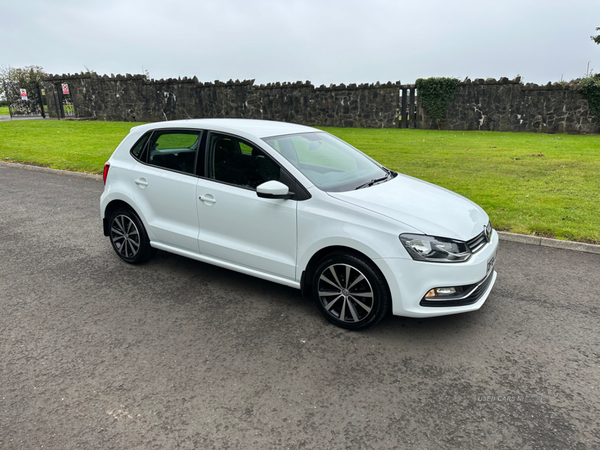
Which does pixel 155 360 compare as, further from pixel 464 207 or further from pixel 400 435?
pixel 464 207

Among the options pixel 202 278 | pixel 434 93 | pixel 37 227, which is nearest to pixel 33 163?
pixel 37 227

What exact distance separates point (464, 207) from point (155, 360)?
3085mm

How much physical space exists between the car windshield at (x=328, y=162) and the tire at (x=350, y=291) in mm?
723

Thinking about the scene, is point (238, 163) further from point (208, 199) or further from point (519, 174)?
point (519, 174)

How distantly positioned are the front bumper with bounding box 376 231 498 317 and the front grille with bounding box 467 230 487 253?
74mm

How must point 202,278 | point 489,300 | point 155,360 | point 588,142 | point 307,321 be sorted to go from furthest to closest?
point 588,142 < point 202,278 < point 489,300 < point 307,321 < point 155,360

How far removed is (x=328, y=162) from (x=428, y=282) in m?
1.77

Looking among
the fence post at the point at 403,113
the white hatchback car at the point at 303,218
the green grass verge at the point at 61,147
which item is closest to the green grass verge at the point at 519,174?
the white hatchback car at the point at 303,218

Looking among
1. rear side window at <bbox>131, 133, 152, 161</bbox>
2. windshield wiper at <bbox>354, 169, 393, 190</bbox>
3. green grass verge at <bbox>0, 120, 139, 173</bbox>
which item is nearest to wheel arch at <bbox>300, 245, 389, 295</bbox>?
windshield wiper at <bbox>354, 169, 393, 190</bbox>

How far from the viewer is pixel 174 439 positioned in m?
2.65

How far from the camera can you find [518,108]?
891 inches

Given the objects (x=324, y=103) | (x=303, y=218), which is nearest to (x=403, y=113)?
(x=324, y=103)

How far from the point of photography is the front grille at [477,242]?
3.69 metres

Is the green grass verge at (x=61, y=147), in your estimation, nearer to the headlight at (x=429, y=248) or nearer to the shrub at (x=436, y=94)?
the headlight at (x=429, y=248)
